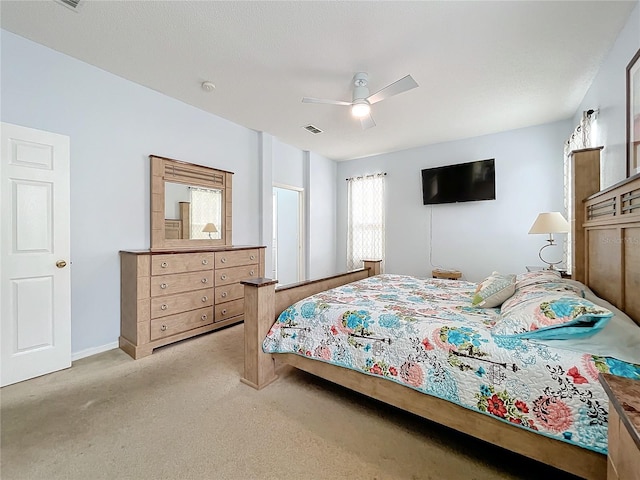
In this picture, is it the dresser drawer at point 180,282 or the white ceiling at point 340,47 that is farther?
the dresser drawer at point 180,282

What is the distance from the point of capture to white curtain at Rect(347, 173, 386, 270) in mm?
5402

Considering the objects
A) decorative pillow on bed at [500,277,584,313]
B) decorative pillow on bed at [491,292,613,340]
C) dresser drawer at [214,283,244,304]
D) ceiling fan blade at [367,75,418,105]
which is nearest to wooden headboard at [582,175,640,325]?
decorative pillow on bed at [500,277,584,313]

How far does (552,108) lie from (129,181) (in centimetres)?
516

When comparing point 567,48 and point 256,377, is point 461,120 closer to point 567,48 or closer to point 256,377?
point 567,48

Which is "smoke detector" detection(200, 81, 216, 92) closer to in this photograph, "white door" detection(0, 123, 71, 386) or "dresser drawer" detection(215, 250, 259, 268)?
"white door" detection(0, 123, 71, 386)

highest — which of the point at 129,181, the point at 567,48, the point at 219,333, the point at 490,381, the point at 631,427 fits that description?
the point at 567,48

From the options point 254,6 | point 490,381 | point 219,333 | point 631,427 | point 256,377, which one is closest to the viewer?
point 631,427

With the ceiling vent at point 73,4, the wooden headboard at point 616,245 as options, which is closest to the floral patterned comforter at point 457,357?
the wooden headboard at point 616,245

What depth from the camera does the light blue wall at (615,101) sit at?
2.02m

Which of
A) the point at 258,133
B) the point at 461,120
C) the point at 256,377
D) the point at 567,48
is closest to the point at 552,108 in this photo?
the point at 461,120

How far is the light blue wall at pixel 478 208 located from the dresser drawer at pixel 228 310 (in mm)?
2985

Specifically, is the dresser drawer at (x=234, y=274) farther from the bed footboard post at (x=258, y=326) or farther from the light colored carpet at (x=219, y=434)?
the bed footboard post at (x=258, y=326)

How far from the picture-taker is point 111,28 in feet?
7.08

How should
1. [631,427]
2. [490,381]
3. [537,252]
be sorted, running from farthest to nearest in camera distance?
[537,252], [490,381], [631,427]
